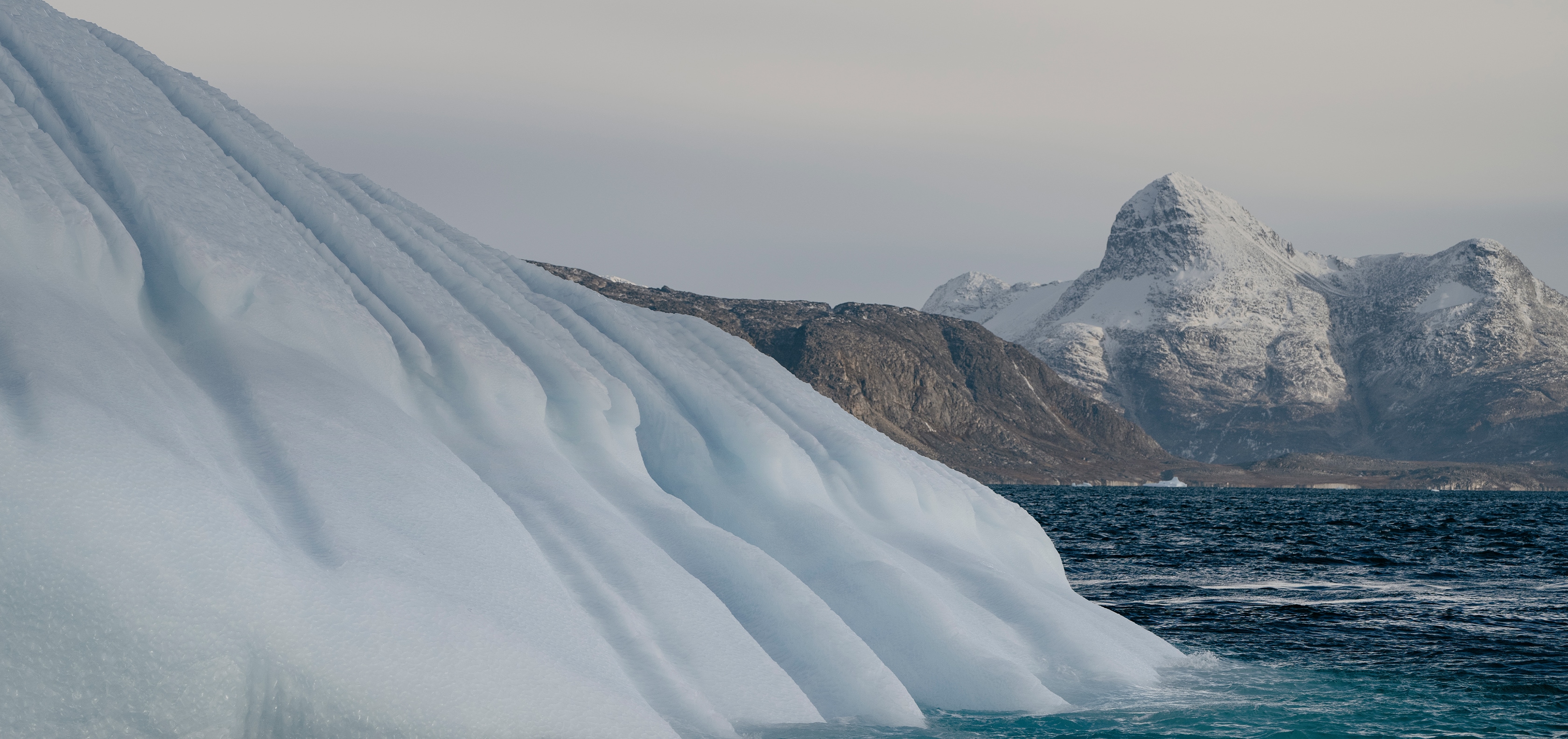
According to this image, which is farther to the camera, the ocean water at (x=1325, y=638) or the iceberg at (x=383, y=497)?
the ocean water at (x=1325, y=638)

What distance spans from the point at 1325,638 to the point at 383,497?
19.9 meters

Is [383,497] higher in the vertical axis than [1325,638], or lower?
higher

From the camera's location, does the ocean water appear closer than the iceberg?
No

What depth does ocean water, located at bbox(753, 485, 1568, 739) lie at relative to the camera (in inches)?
517

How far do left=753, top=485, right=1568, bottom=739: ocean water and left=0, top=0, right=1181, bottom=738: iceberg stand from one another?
0.93 m

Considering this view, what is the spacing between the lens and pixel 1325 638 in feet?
72.7

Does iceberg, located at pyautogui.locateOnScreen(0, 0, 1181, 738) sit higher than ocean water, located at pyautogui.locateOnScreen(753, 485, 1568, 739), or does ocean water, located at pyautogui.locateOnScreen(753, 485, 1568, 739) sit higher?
iceberg, located at pyautogui.locateOnScreen(0, 0, 1181, 738)

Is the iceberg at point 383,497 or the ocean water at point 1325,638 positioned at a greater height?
the iceberg at point 383,497

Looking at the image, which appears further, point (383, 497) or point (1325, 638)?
point (1325, 638)

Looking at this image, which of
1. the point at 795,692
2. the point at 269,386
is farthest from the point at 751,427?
the point at 269,386

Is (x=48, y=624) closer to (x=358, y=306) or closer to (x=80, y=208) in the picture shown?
(x=80, y=208)

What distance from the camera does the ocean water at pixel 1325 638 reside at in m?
13.1

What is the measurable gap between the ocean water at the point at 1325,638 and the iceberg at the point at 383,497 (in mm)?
931

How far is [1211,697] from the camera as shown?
14844 mm
